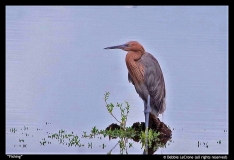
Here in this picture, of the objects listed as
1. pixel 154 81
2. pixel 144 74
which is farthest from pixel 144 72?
pixel 154 81

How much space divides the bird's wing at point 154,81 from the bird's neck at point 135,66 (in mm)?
35

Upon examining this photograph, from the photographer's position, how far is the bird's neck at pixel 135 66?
5.36 m

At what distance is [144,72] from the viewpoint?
538 cm

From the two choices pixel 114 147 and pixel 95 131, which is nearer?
pixel 114 147

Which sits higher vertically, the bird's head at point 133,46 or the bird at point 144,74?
the bird's head at point 133,46

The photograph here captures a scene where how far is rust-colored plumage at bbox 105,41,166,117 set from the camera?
536 cm

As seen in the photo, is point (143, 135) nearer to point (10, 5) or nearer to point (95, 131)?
point (95, 131)

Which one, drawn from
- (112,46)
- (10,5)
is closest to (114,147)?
(112,46)

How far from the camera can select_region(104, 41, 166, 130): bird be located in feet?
17.6

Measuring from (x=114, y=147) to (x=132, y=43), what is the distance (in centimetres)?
98

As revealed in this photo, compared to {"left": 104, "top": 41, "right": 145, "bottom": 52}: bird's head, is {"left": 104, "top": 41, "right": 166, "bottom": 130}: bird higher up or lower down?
lower down

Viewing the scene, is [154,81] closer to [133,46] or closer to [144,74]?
[144,74]

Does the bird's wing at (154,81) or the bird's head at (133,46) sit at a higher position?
the bird's head at (133,46)

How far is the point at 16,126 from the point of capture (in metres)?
5.46
